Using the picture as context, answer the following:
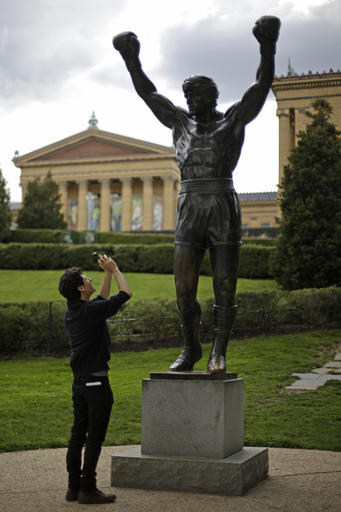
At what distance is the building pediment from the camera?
66.1 meters

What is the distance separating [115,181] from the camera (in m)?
70.4

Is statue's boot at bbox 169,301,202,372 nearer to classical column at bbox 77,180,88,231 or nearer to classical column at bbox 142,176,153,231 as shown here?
classical column at bbox 142,176,153,231

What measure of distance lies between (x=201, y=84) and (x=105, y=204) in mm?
64681

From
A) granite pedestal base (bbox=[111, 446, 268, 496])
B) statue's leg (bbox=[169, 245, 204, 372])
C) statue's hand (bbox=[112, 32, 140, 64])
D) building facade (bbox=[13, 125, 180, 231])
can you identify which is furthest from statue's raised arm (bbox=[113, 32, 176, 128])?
building facade (bbox=[13, 125, 180, 231])

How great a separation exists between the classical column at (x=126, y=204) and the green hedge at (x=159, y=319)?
171ft

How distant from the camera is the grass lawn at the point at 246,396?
702 cm

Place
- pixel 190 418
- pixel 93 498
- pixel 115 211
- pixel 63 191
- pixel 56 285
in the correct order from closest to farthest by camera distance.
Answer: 1. pixel 93 498
2. pixel 190 418
3. pixel 56 285
4. pixel 115 211
5. pixel 63 191

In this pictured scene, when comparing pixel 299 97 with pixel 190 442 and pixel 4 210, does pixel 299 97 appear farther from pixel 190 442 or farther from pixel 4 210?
pixel 190 442

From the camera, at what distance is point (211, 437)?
15.4ft

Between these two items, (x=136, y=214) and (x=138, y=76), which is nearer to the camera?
(x=138, y=76)

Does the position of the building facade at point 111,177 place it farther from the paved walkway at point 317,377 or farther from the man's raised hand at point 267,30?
the man's raised hand at point 267,30

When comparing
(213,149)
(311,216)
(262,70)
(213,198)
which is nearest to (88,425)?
(213,198)

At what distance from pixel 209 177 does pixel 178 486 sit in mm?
2411

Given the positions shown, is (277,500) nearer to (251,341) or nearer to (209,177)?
(209,177)
